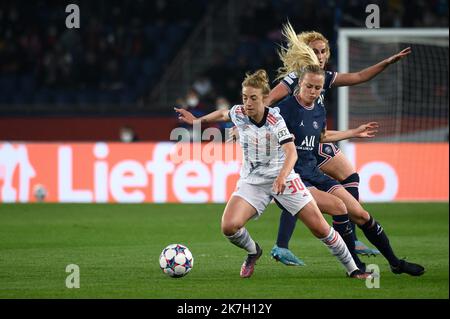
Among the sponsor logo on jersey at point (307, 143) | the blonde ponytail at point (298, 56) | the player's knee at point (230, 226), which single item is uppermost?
A: the blonde ponytail at point (298, 56)

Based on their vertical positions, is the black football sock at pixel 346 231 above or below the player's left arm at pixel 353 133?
below

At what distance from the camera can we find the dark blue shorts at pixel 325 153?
9398 mm

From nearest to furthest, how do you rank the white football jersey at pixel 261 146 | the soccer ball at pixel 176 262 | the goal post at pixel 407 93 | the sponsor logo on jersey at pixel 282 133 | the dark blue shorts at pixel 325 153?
the sponsor logo on jersey at pixel 282 133 < the white football jersey at pixel 261 146 < the soccer ball at pixel 176 262 < the dark blue shorts at pixel 325 153 < the goal post at pixel 407 93

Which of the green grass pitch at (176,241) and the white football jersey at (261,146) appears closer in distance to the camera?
the green grass pitch at (176,241)

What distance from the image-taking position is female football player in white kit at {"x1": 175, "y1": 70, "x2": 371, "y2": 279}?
7.79 m

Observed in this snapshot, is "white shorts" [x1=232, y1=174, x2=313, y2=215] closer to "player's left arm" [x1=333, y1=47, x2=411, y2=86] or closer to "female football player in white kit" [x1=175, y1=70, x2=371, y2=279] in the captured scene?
"female football player in white kit" [x1=175, y1=70, x2=371, y2=279]

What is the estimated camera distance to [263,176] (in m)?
8.00

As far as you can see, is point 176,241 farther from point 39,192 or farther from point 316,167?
point 39,192

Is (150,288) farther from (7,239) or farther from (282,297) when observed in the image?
(7,239)

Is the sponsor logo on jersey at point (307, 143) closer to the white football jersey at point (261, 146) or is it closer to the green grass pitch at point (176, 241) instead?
the white football jersey at point (261, 146)

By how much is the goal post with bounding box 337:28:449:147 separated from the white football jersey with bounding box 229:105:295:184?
34.6 ft

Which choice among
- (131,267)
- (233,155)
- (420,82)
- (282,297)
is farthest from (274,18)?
(282,297)

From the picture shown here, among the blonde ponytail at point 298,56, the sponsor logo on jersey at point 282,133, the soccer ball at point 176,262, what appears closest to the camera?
the sponsor logo on jersey at point 282,133

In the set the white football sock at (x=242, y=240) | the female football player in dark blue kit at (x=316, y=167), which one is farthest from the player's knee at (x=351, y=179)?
the white football sock at (x=242, y=240)
